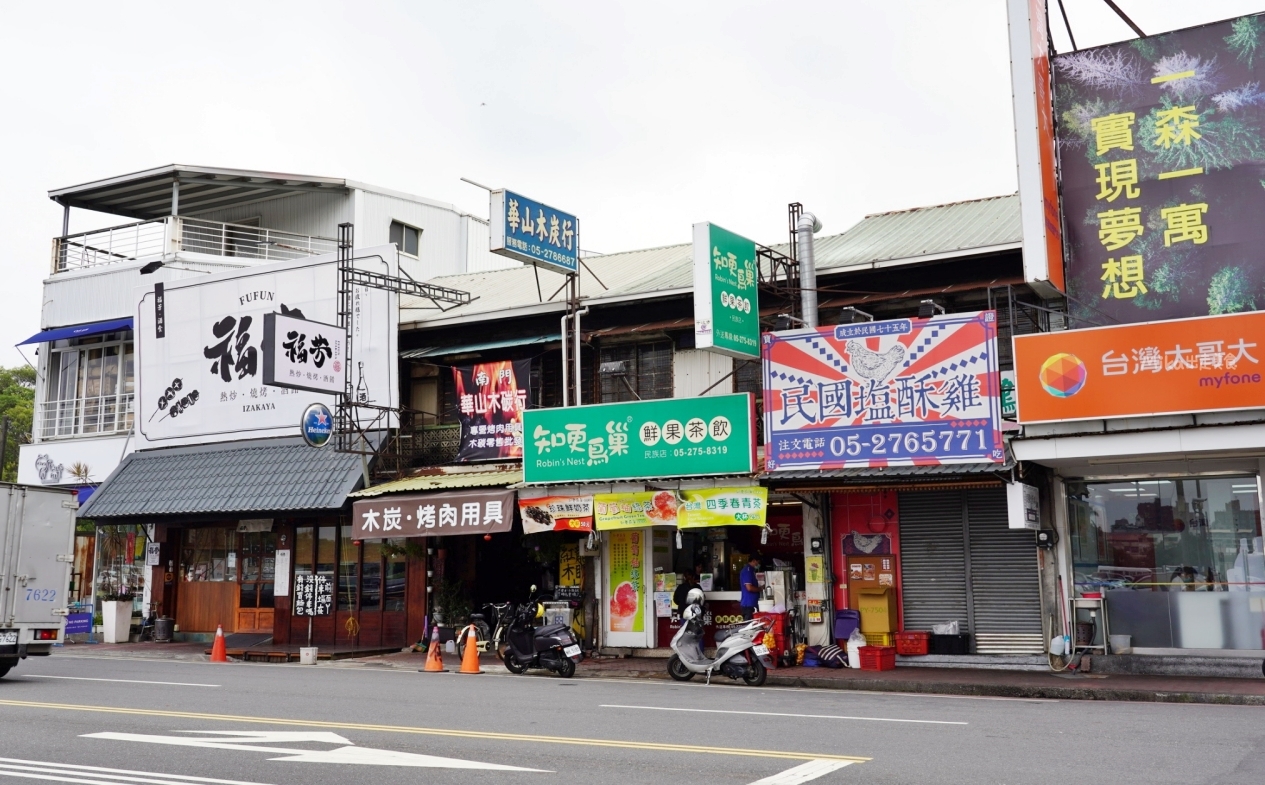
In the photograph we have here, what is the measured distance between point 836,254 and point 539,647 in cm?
888

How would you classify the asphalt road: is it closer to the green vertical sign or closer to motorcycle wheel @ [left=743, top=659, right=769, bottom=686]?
motorcycle wheel @ [left=743, top=659, right=769, bottom=686]

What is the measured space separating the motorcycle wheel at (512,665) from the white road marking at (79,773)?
10.3m

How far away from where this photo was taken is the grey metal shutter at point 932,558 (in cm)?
1928

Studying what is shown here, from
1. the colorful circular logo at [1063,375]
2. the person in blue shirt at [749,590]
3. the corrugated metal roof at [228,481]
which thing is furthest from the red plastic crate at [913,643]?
the corrugated metal roof at [228,481]

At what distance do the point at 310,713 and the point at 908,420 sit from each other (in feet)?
32.3

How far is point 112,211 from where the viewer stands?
32406mm

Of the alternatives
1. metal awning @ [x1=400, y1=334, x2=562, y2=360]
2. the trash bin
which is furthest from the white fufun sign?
the trash bin

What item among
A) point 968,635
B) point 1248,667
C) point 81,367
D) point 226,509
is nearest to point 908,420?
point 968,635

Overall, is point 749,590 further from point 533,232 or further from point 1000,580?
point 533,232

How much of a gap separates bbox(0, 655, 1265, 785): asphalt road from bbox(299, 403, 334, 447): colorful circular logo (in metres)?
7.43

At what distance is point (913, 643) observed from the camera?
62.7ft

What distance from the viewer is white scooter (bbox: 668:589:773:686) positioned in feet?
55.7

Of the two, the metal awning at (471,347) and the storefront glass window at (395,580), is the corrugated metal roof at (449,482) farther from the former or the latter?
the metal awning at (471,347)

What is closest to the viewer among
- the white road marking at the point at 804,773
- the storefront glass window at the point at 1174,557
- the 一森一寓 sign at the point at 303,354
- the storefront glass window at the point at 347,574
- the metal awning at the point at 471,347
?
the white road marking at the point at 804,773
